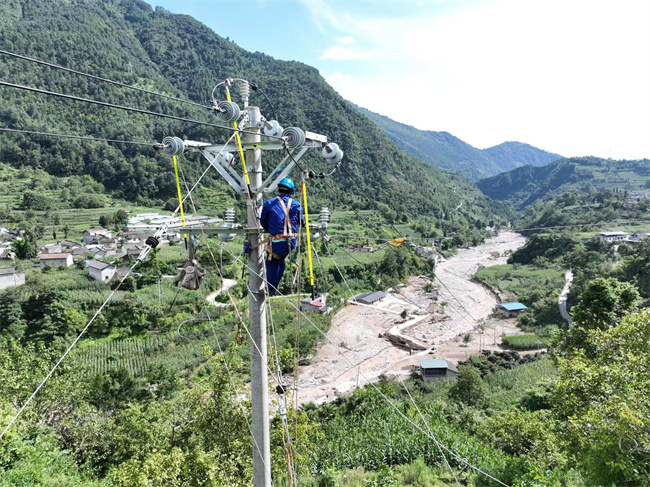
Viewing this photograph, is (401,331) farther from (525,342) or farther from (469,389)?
(469,389)

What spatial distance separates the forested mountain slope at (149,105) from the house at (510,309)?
27670mm

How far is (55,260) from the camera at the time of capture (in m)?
41.5

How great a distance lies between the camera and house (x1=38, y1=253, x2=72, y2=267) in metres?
41.1

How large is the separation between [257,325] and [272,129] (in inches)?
92.2

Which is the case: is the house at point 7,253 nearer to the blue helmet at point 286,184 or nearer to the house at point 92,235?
the house at point 92,235

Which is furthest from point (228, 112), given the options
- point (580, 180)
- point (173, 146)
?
point (580, 180)

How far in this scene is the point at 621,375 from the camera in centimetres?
641

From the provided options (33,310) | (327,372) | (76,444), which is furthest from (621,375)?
(33,310)

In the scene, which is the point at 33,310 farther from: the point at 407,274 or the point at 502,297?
the point at 502,297

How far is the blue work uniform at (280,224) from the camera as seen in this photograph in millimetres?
4551

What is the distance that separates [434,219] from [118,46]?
119931 mm

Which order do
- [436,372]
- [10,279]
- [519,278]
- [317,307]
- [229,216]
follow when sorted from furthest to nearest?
1. [519,278]
2. [317,307]
3. [10,279]
4. [436,372]
5. [229,216]

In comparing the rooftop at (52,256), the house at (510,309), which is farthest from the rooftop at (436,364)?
the rooftop at (52,256)

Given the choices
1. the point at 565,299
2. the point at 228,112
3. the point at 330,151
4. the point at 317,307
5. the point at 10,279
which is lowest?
the point at 317,307
